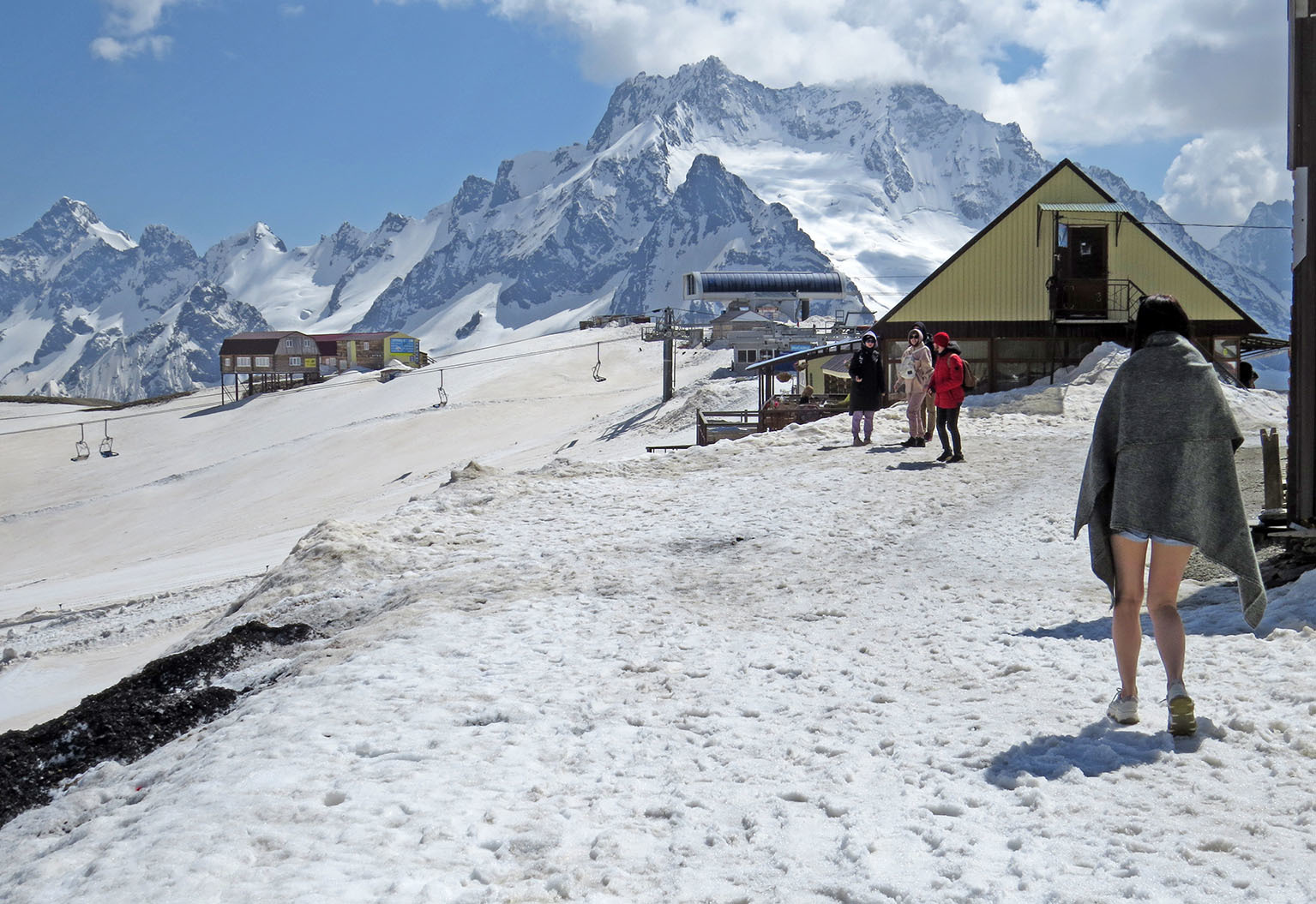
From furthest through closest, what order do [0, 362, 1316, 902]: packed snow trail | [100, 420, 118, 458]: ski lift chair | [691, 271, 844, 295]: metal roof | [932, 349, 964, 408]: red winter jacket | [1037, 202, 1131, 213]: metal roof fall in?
[691, 271, 844, 295]: metal roof
[100, 420, 118, 458]: ski lift chair
[1037, 202, 1131, 213]: metal roof
[932, 349, 964, 408]: red winter jacket
[0, 362, 1316, 902]: packed snow trail

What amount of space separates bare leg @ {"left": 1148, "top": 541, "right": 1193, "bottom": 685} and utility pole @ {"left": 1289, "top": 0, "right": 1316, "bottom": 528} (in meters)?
3.66

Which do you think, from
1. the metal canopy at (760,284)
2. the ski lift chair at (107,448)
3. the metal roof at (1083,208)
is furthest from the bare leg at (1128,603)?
the metal canopy at (760,284)

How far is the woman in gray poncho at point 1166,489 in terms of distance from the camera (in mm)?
4691

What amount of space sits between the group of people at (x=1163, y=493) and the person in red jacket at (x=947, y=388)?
9424 mm

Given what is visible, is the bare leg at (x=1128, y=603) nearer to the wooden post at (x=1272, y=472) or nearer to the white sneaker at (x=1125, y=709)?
the white sneaker at (x=1125, y=709)

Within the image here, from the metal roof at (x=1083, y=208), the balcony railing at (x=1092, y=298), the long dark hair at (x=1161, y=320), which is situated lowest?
the long dark hair at (x=1161, y=320)

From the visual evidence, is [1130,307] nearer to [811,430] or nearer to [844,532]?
[811,430]

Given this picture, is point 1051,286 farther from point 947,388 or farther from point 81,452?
point 81,452

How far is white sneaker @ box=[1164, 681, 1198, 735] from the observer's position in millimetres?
4633

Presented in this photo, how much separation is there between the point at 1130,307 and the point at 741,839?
25851 millimetres

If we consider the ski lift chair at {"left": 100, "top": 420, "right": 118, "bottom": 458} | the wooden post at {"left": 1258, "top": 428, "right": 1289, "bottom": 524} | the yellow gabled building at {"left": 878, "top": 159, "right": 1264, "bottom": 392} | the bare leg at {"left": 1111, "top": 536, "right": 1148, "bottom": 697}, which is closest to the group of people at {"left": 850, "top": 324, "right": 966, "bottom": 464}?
the wooden post at {"left": 1258, "top": 428, "right": 1289, "bottom": 524}

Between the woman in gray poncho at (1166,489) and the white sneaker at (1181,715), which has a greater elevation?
the woman in gray poncho at (1166,489)

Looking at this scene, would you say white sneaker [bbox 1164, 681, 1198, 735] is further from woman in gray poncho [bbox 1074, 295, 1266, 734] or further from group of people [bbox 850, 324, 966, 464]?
group of people [bbox 850, 324, 966, 464]

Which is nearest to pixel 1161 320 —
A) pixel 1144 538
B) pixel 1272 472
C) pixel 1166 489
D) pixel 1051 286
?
pixel 1166 489
